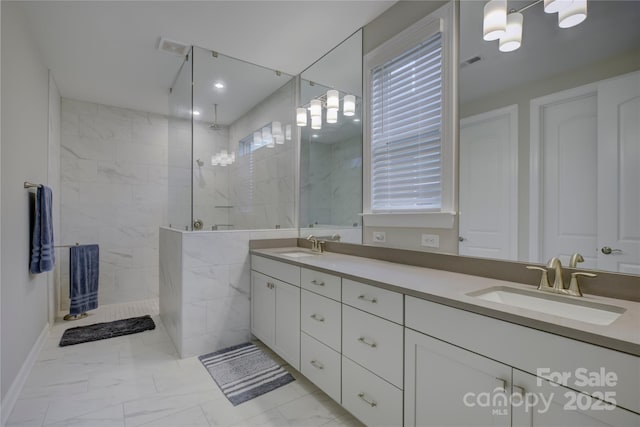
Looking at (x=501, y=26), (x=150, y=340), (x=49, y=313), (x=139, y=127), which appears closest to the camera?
(x=501, y=26)

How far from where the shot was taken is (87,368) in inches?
92.0

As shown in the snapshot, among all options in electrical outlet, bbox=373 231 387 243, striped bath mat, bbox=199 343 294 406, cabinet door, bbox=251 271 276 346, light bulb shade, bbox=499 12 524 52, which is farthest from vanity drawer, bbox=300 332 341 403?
light bulb shade, bbox=499 12 524 52

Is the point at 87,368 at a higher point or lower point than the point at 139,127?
lower

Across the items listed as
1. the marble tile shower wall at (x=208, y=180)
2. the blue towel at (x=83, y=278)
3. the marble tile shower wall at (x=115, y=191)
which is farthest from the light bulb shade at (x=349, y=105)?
the blue towel at (x=83, y=278)

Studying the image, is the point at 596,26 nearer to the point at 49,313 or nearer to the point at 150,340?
the point at 150,340

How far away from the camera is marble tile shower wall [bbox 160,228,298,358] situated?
2.48 meters

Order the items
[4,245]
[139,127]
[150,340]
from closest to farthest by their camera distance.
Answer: [4,245], [150,340], [139,127]

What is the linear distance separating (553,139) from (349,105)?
1542 millimetres

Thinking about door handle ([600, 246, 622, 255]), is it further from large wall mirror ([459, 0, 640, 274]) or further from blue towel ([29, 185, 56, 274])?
blue towel ([29, 185, 56, 274])

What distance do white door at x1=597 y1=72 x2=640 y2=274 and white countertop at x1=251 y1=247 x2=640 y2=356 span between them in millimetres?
Result: 185

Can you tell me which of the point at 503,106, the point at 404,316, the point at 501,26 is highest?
the point at 501,26

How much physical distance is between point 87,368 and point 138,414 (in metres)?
0.89

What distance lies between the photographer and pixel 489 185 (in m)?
1.63

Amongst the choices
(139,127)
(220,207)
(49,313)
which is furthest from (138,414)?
(139,127)
